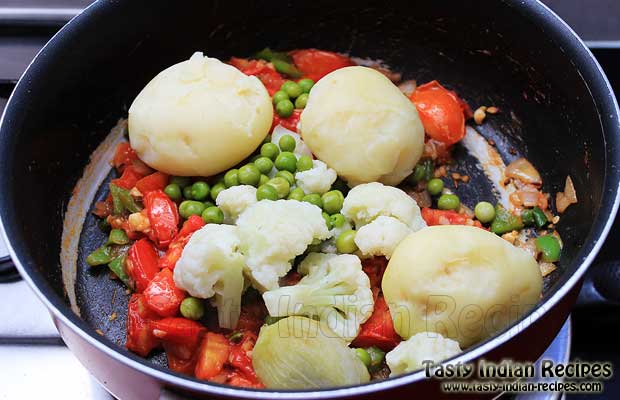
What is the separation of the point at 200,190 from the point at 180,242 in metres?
0.25

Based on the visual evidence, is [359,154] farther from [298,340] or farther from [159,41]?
[159,41]

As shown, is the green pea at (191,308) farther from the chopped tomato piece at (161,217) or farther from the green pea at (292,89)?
the green pea at (292,89)

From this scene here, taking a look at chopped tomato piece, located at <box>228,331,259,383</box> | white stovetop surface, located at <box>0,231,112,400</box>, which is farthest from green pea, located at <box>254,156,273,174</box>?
white stovetop surface, located at <box>0,231,112,400</box>

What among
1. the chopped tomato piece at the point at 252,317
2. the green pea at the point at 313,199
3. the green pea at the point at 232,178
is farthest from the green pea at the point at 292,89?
the chopped tomato piece at the point at 252,317

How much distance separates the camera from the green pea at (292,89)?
2582 mm

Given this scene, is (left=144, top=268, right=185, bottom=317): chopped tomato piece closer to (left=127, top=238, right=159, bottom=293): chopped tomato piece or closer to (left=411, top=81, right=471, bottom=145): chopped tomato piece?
(left=127, top=238, right=159, bottom=293): chopped tomato piece

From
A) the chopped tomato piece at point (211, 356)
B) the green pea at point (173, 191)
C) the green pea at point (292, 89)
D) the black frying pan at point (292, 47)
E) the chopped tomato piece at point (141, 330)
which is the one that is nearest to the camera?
the black frying pan at point (292, 47)

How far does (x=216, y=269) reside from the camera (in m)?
1.91

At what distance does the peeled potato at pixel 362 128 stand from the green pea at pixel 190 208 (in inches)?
18.3

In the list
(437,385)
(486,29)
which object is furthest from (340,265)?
(486,29)

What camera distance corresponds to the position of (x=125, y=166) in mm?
2498

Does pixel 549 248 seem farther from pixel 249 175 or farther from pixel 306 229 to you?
pixel 249 175

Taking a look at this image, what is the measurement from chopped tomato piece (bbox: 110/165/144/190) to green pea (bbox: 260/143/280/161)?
490 mm

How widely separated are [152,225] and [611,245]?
186cm
